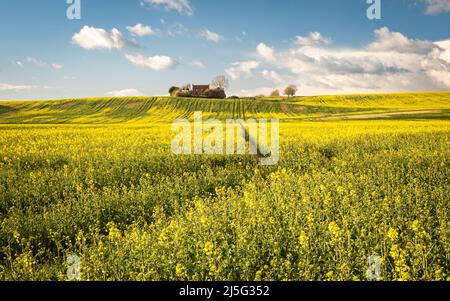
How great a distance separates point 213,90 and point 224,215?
83273 millimetres

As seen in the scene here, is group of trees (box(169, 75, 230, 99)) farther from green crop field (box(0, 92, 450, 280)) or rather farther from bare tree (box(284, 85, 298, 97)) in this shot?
green crop field (box(0, 92, 450, 280))

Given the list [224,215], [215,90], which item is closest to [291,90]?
[215,90]

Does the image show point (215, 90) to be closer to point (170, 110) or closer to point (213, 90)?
point (213, 90)

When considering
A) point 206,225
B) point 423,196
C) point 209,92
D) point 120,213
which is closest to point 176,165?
point 120,213

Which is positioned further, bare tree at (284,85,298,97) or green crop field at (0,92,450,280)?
bare tree at (284,85,298,97)

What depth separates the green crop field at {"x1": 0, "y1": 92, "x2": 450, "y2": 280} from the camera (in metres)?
4.66

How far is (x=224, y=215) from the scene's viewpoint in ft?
20.7

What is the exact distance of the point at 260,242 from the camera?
5.49m

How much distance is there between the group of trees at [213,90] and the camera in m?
86.1

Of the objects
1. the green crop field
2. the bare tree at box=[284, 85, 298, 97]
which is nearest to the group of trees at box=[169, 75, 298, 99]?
the bare tree at box=[284, 85, 298, 97]

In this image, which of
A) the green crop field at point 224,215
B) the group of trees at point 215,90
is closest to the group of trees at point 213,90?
the group of trees at point 215,90

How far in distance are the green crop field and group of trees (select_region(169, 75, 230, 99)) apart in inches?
2672
